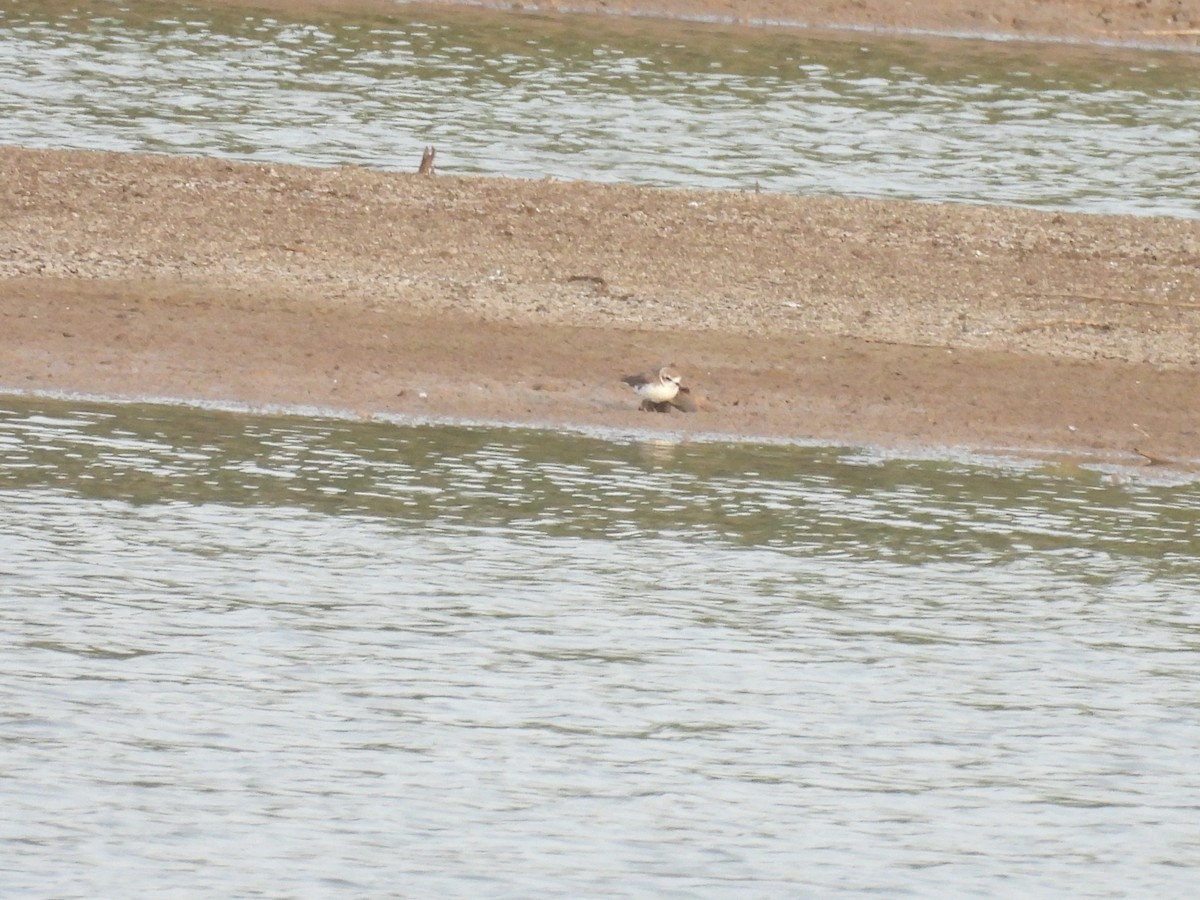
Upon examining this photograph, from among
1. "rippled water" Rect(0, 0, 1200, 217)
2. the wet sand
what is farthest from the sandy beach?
"rippled water" Rect(0, 0, 1200, 217)

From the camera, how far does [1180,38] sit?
31.2 meters

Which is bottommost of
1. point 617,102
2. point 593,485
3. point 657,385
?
point 593,485

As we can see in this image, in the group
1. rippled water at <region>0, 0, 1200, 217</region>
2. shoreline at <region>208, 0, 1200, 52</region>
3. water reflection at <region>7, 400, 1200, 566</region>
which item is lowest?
water reflection at <region>7, 400, 1200, 566</region>

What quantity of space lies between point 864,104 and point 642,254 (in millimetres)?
8259

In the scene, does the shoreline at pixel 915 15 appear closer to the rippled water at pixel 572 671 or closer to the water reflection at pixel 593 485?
the water reflection at pixel 593 485

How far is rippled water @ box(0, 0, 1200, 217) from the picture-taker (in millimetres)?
19812

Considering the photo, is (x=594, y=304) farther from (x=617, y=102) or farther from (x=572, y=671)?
(x=617, y=102)

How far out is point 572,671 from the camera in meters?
8.96

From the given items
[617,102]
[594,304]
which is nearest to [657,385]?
[594,304]

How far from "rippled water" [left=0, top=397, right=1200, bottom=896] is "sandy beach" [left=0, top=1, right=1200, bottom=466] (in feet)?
3.43

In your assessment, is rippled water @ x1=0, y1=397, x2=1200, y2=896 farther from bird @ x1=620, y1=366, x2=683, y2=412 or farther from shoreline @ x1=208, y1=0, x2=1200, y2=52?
shoreline @ x1=208, y1=0, x2=1200, y2=52

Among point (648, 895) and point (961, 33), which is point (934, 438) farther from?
point (961, 33)

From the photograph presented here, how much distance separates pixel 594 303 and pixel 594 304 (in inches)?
1.0

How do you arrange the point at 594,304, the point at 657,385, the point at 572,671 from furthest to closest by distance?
1. the point at 594,304
2. the point at 657,385
3. the point at 572,671
